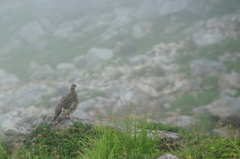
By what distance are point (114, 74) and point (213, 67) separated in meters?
8.42

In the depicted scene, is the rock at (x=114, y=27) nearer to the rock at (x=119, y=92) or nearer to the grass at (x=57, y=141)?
the rock at (x=119, y=92)

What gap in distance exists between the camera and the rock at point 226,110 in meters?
14.0

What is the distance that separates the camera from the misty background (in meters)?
18.4

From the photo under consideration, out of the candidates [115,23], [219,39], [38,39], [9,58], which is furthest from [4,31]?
[219,39]

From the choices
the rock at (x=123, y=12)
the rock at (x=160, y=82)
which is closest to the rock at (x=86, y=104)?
the rock at (x=160, y=82)

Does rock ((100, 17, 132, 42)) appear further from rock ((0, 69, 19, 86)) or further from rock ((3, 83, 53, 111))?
rock ((3, 83, 53, 111))


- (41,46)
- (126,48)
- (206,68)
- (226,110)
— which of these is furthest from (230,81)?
(41,46)

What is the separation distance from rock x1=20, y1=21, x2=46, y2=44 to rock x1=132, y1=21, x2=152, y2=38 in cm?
1527

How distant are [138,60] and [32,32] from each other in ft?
72.2

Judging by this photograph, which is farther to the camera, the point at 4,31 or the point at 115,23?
the point at 4,31

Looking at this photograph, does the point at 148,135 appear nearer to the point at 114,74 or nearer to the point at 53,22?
the point at 114,74

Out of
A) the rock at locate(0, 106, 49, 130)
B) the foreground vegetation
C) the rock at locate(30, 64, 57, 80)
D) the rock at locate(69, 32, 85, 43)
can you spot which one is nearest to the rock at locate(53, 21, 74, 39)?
the rock at locate(69, 32, 85, 43)

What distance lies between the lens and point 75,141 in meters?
6.64

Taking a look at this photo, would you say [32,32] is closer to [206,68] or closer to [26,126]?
[206,68]
